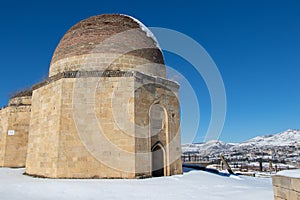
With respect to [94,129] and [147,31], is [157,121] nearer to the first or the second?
[94,129]

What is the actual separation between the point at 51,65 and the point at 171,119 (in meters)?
6.30

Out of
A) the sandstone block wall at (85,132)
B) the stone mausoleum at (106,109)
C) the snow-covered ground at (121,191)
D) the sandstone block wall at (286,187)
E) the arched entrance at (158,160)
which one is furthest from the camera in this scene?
the arched entrance at (158,160)

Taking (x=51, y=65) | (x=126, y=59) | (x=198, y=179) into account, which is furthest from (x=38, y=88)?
(x=198, y=179)

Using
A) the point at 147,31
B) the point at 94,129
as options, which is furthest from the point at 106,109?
the point at 147,31

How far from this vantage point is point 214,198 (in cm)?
629

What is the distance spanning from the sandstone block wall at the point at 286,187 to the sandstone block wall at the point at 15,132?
13.3 metres

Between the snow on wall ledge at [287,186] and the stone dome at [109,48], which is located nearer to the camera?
the snow on wall ledge at [287,186]

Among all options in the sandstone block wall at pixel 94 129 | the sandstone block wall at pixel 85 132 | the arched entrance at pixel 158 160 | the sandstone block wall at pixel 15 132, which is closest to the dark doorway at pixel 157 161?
A: the arched entrance at pixel 158 160

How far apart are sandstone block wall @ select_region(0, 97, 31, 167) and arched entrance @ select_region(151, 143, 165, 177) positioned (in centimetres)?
808

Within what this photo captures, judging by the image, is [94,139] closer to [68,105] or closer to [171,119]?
[68,105]

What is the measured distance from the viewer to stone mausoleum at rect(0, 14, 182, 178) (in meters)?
9.05

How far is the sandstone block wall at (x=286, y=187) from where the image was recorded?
4.05m

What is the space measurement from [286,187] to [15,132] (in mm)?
13989

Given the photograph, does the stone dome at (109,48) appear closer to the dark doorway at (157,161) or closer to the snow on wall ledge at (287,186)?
the dark doorway at (157,161)
